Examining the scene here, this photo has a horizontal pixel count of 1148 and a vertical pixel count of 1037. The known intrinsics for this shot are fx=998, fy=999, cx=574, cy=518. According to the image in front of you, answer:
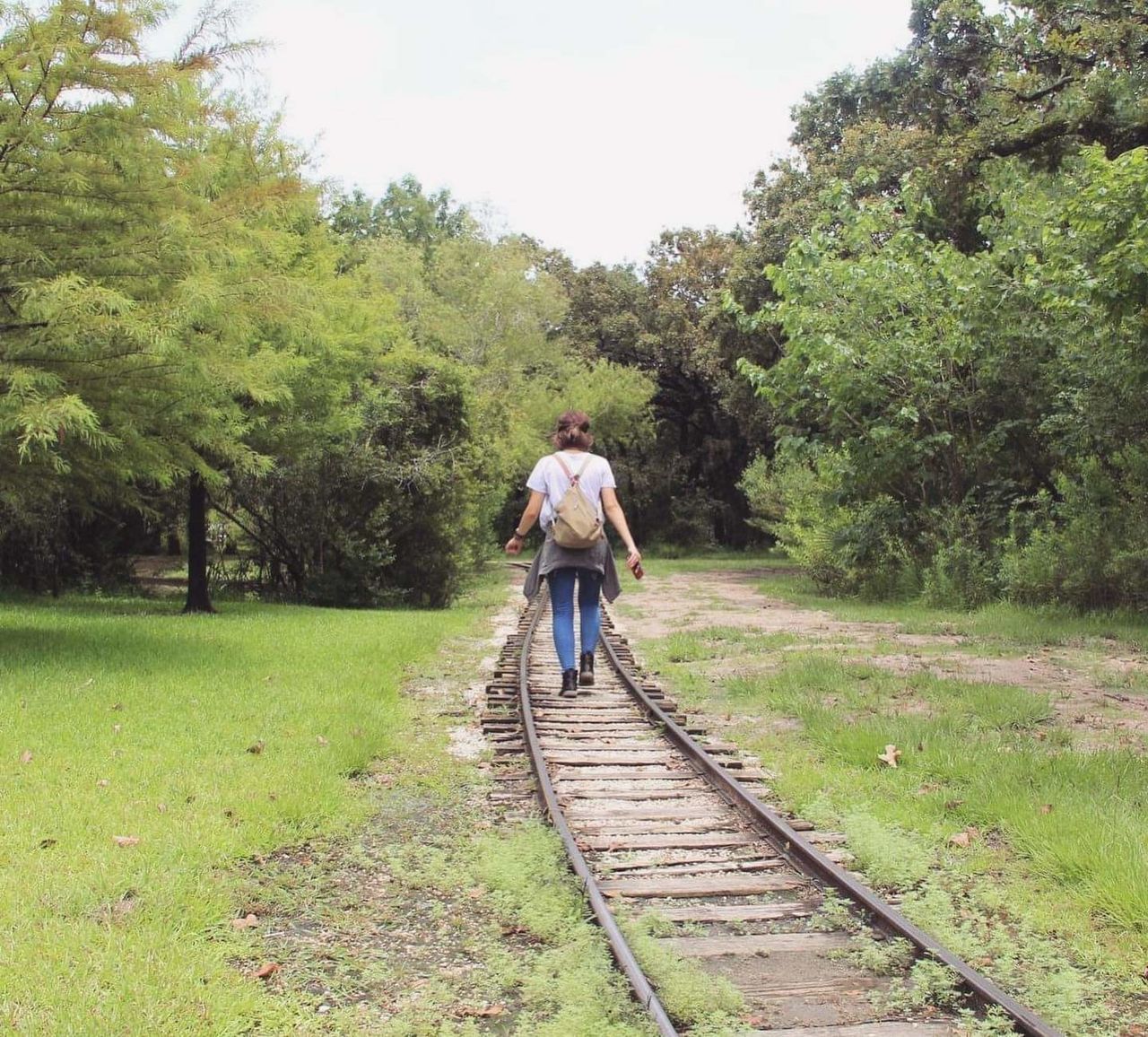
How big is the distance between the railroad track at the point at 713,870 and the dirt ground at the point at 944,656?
311 cm

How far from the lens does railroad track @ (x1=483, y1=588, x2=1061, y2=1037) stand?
3406 mm

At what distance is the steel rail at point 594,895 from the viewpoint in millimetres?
3283

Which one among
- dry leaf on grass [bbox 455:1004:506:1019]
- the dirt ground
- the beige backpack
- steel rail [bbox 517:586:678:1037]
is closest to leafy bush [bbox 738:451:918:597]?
the dirt ground

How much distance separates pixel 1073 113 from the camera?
12.6 m

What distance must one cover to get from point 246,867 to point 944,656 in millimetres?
8854

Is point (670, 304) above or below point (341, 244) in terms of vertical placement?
above

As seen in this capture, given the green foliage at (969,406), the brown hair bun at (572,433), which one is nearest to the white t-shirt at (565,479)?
the brown hair bun at (572,433)

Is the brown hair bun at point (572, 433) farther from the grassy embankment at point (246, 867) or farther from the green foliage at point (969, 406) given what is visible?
the green foliage at point (969, 406)

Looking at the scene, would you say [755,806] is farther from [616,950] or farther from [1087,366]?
[1087,366]

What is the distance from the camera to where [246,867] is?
4.66 meters

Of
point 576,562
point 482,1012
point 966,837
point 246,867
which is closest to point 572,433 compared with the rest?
point 576,562

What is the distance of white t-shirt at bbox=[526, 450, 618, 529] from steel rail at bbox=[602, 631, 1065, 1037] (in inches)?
73.7

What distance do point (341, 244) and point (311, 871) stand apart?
15867mm

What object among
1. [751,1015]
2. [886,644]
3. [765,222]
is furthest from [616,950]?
[765,222]
